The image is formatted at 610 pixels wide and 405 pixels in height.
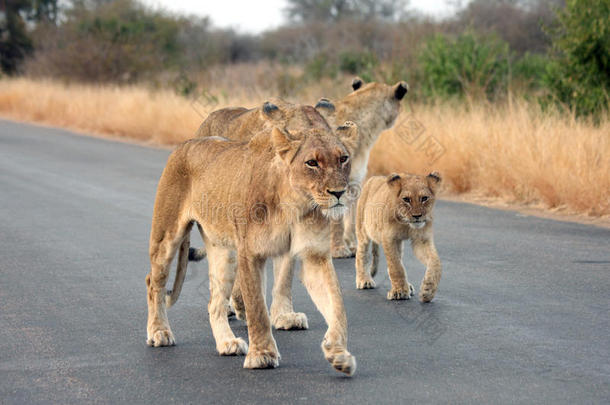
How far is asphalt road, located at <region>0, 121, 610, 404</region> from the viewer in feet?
16.5

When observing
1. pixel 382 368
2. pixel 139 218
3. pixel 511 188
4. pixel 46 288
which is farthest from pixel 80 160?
pixel 382 368

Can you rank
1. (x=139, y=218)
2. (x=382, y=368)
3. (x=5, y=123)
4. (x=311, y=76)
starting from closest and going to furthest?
(x=382, y=368)
(x=139, y=218)
(x=5, y=123)
(x=311, y=76)

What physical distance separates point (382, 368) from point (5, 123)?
76.6 feet

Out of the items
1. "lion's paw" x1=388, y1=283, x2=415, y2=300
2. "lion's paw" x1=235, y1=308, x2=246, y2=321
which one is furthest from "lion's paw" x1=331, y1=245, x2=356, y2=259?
"lion's paw" x1=235, y1=308, x2=246, y2=321

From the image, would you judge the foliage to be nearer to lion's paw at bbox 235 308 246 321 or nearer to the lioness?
lion's paw at bbox 235 308 246 321

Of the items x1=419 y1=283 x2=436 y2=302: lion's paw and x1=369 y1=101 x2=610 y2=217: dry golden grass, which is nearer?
x1=419 y1=283 x2=436 y2=302: lion's paw

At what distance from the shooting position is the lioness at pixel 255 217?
510 centimetres

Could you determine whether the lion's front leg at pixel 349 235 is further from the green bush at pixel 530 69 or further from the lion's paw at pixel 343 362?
the green bush at pixel 530 69

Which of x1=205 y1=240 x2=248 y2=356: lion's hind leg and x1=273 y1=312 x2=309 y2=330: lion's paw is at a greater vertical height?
x1=205 y1=240 x2=248 y2=356: lion's hind leg

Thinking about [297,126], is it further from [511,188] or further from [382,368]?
[511,188]

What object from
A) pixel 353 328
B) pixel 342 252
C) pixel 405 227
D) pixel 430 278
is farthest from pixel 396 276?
pixel 342 252

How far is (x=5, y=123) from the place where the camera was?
2691cm

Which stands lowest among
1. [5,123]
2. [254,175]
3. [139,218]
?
[5,123]

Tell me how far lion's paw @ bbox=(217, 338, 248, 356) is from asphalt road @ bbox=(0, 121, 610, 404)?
57mm
